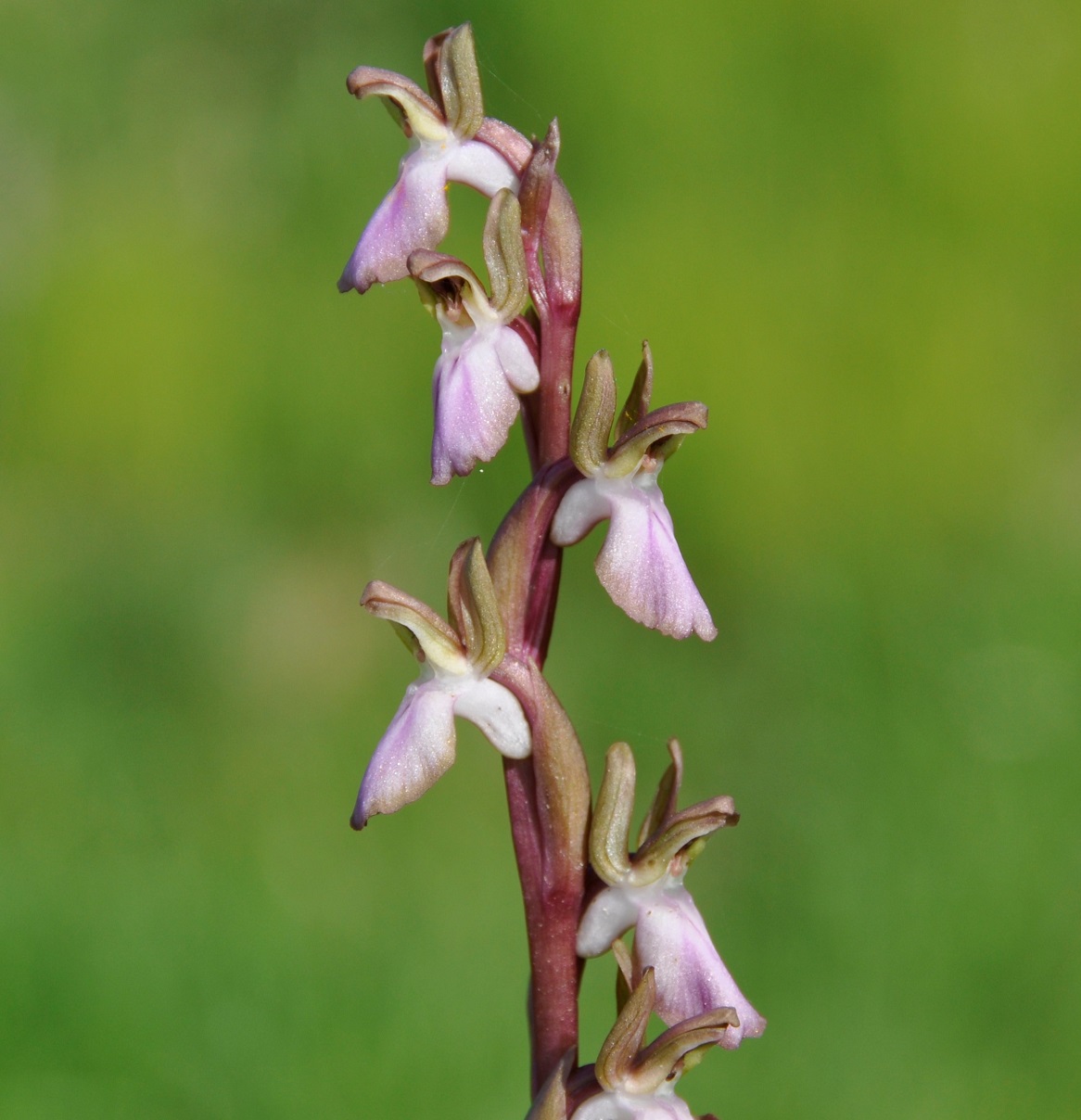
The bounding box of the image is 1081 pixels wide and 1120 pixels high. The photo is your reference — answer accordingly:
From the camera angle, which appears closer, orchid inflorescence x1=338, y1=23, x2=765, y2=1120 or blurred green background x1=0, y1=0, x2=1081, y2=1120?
orchid inflorescence x1=338, y1=23, x2=765, y2=1120

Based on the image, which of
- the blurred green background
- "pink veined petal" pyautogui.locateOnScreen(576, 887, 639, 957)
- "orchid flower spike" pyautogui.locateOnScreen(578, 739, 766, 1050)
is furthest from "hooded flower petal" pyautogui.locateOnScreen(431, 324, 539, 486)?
the blurred green background

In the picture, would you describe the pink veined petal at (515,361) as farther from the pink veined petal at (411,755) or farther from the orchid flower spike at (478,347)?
the pink veined petal at (411,755)

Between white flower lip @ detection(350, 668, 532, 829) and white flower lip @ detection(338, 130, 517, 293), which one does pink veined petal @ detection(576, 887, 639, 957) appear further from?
white flower lip @ detection(338, 130, 517, 293)

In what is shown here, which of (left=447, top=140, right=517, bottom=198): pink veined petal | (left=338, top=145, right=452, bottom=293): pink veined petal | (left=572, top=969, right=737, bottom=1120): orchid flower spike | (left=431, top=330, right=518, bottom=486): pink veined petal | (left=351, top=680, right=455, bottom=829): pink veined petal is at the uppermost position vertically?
(left=447, top=140, right=517, bottom=198): pink veined petal

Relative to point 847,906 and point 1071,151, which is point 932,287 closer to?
point 1071,151

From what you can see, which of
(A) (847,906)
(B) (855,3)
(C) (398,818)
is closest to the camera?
(A) (847,906)

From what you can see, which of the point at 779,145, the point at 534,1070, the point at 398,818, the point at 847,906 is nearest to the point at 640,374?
the point at 534,1070
